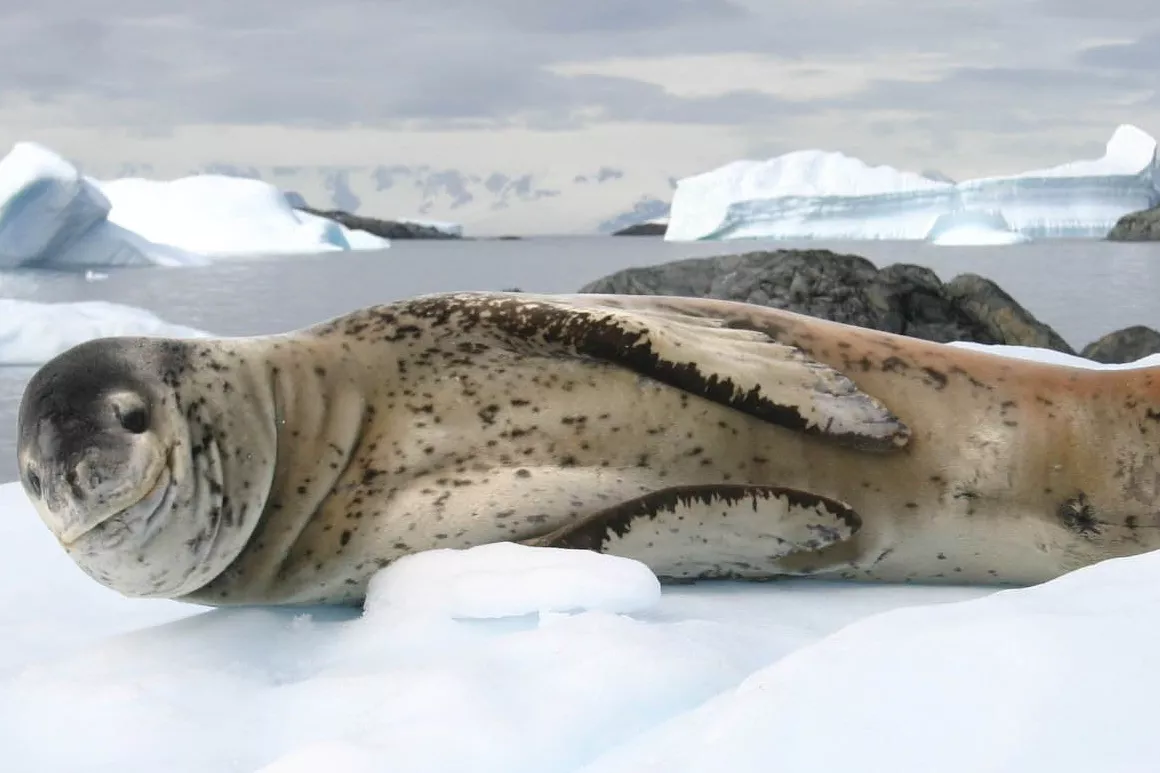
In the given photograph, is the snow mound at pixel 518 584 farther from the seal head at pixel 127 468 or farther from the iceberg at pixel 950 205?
the iceberg at pixel 950 205

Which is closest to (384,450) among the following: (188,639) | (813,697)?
(188,639)

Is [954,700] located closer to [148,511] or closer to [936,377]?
[148,511]

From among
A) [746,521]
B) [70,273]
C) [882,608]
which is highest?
[70,273]

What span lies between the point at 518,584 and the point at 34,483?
73cm

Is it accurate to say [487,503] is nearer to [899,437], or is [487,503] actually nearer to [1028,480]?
[899,437]

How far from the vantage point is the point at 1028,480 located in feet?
7.61

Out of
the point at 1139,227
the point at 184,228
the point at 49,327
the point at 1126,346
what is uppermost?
the point at 184,228

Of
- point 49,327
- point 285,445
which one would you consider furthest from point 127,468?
point 49,327

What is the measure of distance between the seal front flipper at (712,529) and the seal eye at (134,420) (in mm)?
667

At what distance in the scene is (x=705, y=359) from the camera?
7.17ft

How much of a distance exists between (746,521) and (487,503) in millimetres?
463

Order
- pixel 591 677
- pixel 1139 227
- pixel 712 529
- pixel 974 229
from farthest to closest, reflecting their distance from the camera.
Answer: pixel 1139 227, pixel 974 229, pixel 712 529, pixel 591 677

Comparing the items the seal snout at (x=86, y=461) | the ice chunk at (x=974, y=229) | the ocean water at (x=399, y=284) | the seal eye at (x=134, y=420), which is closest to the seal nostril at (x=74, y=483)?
the seal snout at (x=86, y=461)

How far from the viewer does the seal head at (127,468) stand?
1693 millimetres
